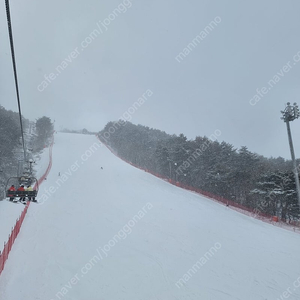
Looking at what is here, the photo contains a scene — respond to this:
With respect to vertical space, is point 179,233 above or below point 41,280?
above

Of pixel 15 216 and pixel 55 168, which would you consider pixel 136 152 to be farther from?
pixel 15 216

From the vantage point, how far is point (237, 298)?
6.96m

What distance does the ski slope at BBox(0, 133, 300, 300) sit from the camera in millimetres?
7285

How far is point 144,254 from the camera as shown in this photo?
9.76m

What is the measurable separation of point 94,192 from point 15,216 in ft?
22.6

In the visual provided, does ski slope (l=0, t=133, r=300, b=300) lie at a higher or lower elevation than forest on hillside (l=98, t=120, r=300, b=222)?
lower

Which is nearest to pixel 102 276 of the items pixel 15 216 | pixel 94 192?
pixel 15 216

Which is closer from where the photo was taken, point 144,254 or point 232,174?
point 144,254

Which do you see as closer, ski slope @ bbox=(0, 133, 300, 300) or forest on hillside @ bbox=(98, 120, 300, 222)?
ski slope @ bbox=(0, 133, 300, 300)

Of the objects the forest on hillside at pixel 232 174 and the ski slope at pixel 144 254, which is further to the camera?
the forest on hillside at pixel 232 174

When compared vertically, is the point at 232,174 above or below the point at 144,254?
above

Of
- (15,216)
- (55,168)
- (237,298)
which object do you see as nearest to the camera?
(237,298)

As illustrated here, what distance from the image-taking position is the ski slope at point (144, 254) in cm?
729

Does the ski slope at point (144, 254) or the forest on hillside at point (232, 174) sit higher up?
the forest on hillside at point (232, 174)
